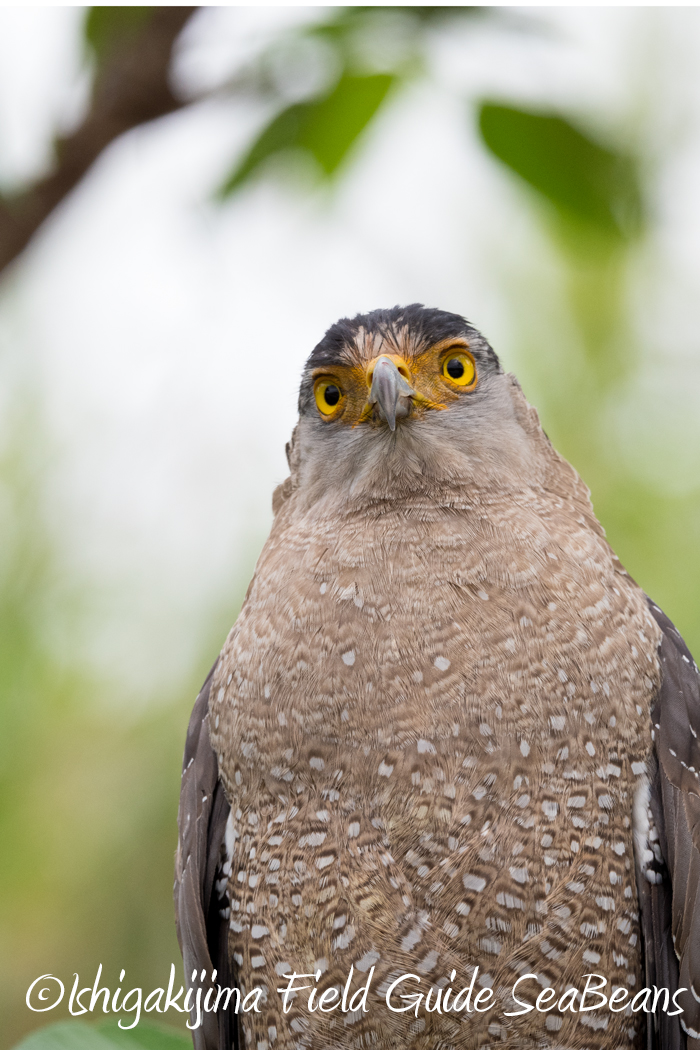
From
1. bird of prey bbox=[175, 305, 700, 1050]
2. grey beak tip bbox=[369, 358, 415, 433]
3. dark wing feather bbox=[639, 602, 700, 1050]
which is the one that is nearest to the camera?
bird of prey bbox=[175, 305, 700, 1050]

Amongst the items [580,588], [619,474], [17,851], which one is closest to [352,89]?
[580,588]

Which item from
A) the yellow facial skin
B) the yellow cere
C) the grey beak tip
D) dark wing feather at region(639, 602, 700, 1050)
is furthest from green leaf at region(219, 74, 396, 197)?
dark wing feather at region(639, 602, 700, 1050)


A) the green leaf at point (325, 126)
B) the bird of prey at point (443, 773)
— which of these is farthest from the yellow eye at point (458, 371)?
the green leaf at point (325, 126)

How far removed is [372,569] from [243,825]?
0.72 m

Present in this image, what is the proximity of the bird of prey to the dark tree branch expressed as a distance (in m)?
0.93

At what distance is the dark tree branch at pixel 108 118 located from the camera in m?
1.71

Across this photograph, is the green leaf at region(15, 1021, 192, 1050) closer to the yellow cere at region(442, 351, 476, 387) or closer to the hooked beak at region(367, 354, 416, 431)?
the hooked beak at region(367, 354, 416, 431)

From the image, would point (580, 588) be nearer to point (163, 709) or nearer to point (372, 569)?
point (372, 569)

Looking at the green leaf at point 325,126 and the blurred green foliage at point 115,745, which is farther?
the blurred green foliage at point 115,745

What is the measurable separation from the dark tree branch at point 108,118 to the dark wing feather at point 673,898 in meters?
1.77

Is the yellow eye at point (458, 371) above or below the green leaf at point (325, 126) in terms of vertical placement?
below

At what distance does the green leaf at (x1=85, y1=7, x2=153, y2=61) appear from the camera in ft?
6.20

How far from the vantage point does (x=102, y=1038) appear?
63.2 inches

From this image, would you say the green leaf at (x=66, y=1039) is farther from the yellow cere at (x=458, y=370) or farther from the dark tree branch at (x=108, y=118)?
the yellow cere at (x=458, y=370)
